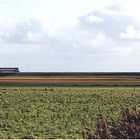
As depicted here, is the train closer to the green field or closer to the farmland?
the farmland

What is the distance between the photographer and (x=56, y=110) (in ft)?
101

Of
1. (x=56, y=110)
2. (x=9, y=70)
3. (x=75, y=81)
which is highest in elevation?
(x=9, y=70)

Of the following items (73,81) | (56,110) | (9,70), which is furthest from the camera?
(9,70)

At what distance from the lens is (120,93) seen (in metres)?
36.2

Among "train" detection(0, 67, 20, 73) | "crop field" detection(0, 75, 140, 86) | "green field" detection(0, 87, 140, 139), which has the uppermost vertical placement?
"train" detection(0, 67, 20, 73)

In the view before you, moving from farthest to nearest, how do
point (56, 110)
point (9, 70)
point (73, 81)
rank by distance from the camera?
1. point (9, 70)
2. point (73, 81)
3. point (56, 110)

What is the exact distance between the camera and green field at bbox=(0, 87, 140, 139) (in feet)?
81.1

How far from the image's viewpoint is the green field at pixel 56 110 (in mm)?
24719

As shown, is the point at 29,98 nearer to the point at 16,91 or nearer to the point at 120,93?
the point at 16,91

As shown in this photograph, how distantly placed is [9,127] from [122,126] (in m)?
17.9

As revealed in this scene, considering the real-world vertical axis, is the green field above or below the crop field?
below

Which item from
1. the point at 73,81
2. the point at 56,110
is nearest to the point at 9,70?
the point at 73,81

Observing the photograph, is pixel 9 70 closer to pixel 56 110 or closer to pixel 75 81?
pixel 75 81

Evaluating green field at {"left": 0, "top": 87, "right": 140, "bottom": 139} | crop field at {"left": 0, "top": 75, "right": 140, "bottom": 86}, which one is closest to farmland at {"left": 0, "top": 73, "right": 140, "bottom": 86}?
crop field at {"left": 0, "top": 75, "right": 140, "bottom": 86}
